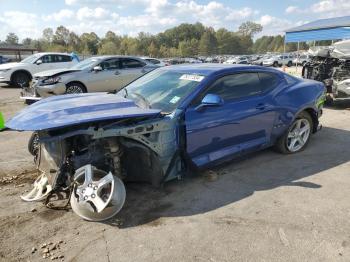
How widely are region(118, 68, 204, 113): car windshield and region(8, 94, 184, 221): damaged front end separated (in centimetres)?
34

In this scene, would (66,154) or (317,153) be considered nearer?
(66,154)

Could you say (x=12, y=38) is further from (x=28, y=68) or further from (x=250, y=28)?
(x=28, y=68)

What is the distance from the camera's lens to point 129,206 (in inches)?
151

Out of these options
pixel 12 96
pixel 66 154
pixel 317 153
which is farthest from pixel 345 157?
pixel 12 96

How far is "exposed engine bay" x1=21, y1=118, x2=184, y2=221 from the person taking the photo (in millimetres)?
3477

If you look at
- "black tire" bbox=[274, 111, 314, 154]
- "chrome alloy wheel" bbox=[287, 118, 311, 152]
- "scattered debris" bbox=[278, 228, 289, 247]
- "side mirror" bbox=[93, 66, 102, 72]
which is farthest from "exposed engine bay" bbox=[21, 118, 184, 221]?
"side mirror" bbox=[93, 66, 102, 72]

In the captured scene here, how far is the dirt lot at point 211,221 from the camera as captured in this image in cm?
303

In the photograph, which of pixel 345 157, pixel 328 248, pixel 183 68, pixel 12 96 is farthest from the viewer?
pixel 12 96

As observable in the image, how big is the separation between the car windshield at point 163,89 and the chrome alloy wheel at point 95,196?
111 centimetres

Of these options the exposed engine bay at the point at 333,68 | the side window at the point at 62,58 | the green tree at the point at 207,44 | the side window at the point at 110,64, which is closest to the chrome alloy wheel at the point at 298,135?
the exposed engine bay at the point at 333,68

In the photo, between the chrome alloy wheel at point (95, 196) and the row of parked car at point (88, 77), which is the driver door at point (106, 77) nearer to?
the row of parked car at point (88, 77)

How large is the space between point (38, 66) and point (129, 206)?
44.5 ft

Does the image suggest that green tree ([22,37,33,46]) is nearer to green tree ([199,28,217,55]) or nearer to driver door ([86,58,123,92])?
green tree ([199,28,217,55])

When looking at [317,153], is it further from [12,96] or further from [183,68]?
[12,96]
